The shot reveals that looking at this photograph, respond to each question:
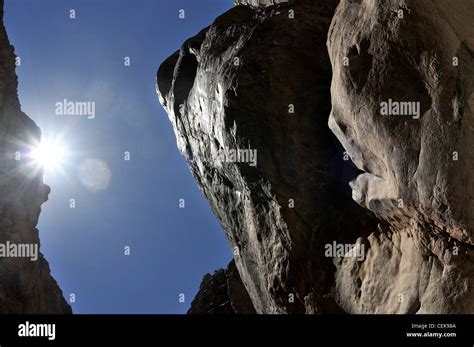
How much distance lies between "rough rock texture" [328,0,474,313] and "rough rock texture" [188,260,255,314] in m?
21.2

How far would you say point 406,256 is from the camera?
10750 mm

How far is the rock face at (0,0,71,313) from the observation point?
35062 mm

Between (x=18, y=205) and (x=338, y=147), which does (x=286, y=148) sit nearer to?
(x=338, y=147)

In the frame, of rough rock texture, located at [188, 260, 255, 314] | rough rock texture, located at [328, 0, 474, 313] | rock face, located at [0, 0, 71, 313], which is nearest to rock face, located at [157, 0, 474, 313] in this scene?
rough rock texture, located at [328, 0, 474, 313]

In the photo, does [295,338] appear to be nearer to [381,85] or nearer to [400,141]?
[400,141]

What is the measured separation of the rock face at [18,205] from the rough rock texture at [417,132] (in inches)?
1154

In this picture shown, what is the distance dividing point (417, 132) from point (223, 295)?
1140 inches

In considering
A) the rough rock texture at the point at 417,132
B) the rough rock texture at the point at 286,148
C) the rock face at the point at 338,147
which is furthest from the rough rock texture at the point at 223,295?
the rough rock texture at the point at 417,132

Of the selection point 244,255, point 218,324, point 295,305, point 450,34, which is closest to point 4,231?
point 244,255

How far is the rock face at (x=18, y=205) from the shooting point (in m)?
35.1

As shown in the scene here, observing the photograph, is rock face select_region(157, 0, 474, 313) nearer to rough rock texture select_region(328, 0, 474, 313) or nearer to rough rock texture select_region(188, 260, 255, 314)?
rough rock texture select_region(328, 0, 474, 313)

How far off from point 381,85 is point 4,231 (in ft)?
103

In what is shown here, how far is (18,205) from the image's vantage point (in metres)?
38.8

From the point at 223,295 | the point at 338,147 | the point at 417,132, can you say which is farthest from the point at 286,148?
the point at 223,295
